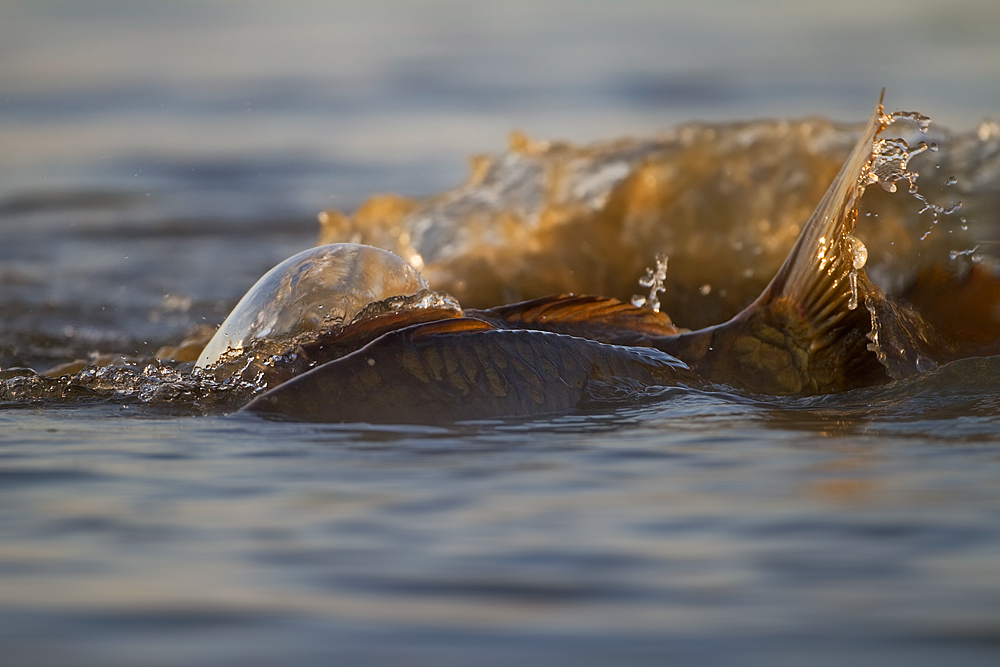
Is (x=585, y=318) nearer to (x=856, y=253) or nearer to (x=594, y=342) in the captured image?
(x=594, y=342)

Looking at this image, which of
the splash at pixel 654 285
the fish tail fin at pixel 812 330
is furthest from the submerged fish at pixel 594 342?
the splash at pixel 654 285

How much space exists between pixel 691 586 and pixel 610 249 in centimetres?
435

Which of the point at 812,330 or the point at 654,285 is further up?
the point at 654,285

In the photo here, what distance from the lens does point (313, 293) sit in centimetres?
325

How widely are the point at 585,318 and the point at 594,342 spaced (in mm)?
345

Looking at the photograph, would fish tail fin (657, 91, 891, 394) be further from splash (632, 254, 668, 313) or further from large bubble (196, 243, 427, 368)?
large bubble (196, 243, 427, 368)

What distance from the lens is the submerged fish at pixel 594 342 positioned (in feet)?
8.59

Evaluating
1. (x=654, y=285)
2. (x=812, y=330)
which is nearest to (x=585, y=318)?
(x=812, y=330)

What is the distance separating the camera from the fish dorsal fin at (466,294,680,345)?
317 cm

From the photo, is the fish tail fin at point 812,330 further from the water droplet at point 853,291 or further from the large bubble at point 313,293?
the large bubble at point 313,293

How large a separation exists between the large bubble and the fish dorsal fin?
1.01 feet

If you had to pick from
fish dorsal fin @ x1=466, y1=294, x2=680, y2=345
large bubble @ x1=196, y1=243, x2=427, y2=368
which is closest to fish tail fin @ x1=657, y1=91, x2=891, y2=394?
fish dorsal fin @ x1=466, y1=294, x2=680, y2=345

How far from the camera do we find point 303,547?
1627 mm

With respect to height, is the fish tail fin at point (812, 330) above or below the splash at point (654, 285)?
below
